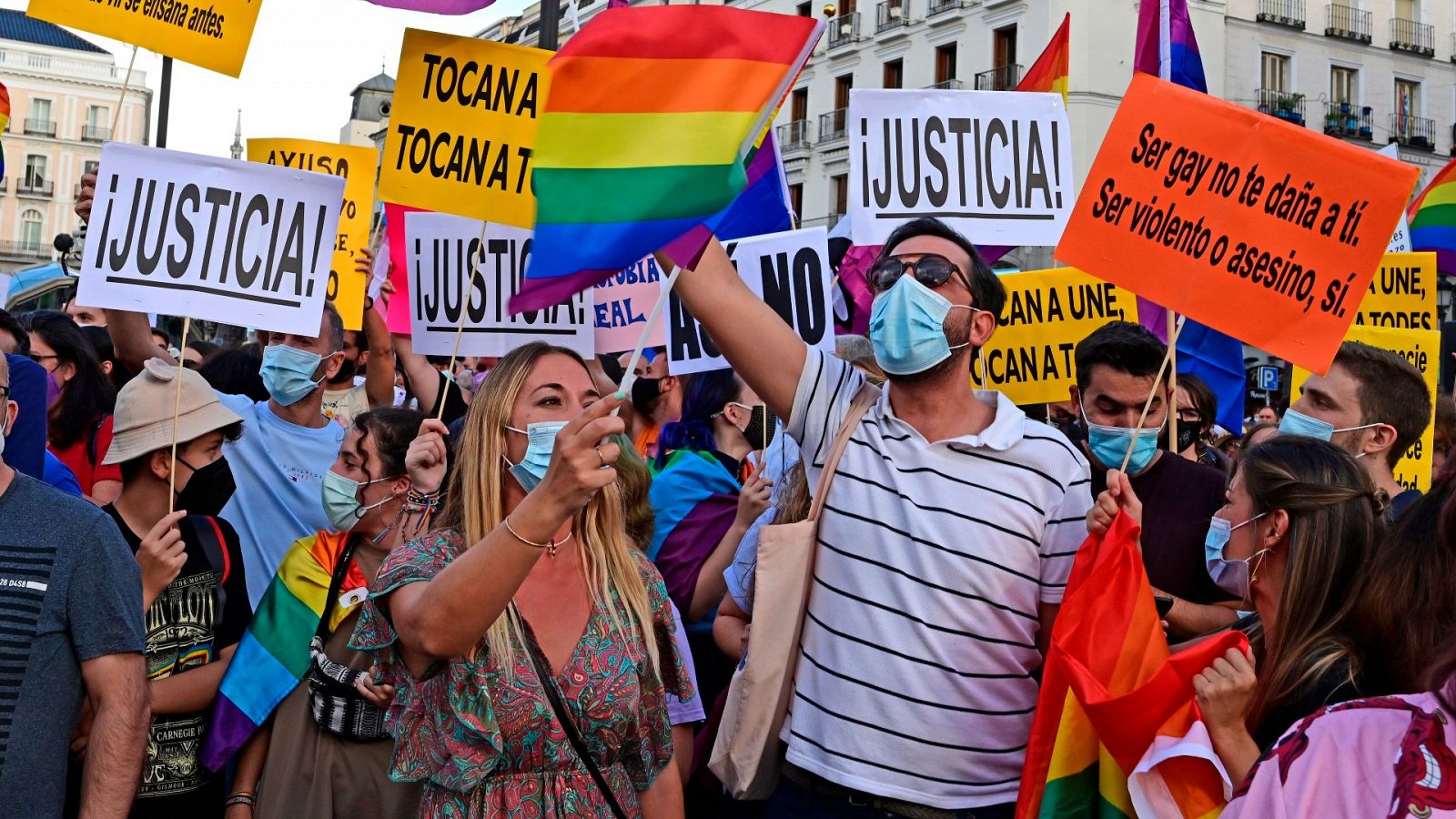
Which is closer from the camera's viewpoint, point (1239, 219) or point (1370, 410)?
point (1239, 219)

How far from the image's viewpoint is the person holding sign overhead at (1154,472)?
3898mm

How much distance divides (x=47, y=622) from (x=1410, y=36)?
1879 inches

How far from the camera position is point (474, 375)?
827 centimetres

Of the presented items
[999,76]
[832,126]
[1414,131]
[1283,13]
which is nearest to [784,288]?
[999,76]

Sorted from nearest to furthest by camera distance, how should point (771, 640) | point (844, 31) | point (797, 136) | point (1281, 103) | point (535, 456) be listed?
point (535, 456), point (771, 640), point (1281, 103), point (844, 31), point (797, 136)

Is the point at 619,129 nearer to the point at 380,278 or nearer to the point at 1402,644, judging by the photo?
the point at 1402,644

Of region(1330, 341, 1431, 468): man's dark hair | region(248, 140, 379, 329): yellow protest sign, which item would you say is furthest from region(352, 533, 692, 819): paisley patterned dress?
region(248, 140, 379, 329): yellow protest sign

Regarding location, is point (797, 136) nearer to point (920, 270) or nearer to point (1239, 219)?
point (1239, 219)

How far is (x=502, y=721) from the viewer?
2953 mm

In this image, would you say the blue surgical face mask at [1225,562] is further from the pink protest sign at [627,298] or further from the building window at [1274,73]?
the building window at [1274,73]

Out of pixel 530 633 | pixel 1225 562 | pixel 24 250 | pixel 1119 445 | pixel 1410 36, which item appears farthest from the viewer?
pixel 24 250

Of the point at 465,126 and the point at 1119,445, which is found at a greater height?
the point at 465,126

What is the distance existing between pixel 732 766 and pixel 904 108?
11.0ft

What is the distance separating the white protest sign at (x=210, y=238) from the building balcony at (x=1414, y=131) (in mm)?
43045
